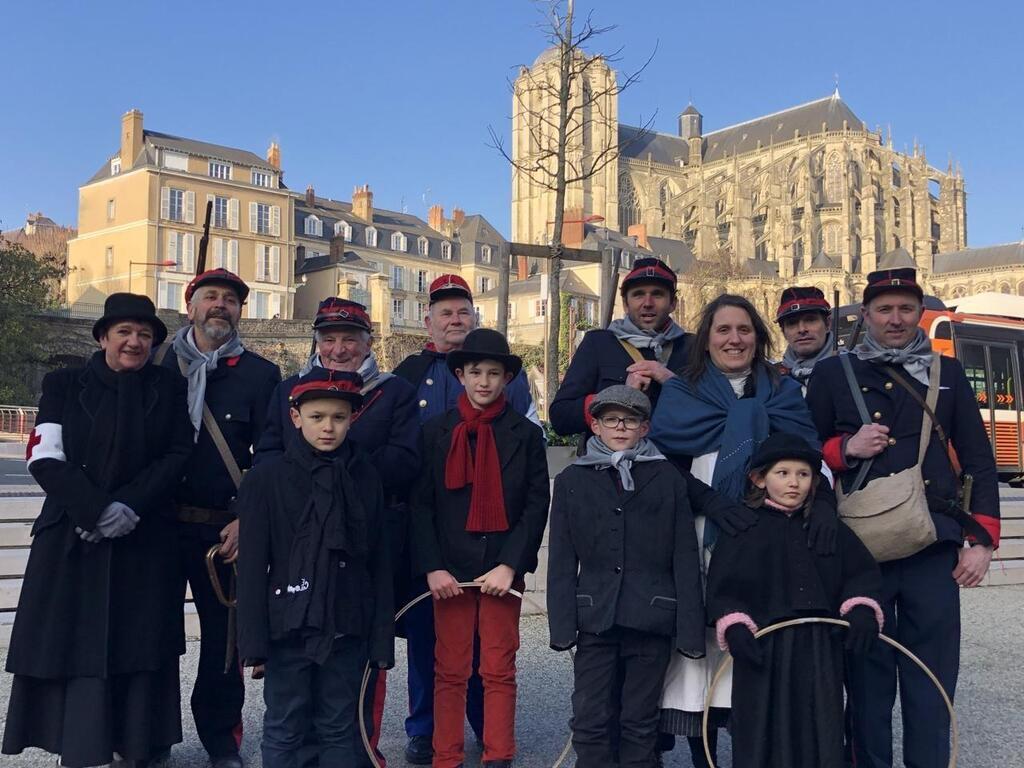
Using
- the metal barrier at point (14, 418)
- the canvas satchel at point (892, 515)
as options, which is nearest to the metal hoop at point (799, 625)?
the canvas satchel at point (892, 515)

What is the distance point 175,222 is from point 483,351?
5012 cm

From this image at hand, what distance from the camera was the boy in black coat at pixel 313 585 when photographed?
3.45 meters

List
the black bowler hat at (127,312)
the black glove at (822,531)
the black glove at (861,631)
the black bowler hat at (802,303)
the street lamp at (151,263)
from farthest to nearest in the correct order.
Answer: the street lamp at (151,263), the black bowler hat at (802,303), the black bowler hat at (127,312), the black glove at (822,531), the black glove at (861,631)

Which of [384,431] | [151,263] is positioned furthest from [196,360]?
[151,263]

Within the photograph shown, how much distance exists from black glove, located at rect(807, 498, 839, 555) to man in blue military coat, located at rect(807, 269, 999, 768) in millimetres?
432

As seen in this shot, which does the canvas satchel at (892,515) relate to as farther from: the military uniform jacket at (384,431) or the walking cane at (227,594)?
the walking cane at (227,594)

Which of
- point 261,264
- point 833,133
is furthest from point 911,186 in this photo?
point 261,264

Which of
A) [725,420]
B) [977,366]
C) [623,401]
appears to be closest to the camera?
[623,401]

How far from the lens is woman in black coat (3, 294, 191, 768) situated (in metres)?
3.67

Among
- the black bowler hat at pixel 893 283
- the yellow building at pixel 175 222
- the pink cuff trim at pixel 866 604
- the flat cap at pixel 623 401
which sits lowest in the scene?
the pink cuff trim at pixel 866 604

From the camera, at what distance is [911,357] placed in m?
3.80

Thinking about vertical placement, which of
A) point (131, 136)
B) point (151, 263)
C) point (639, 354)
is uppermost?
point (131, 136)

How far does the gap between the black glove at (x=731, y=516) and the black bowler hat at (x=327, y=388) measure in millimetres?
1473

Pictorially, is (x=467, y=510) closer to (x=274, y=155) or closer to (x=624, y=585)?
(x=624, y=585)
